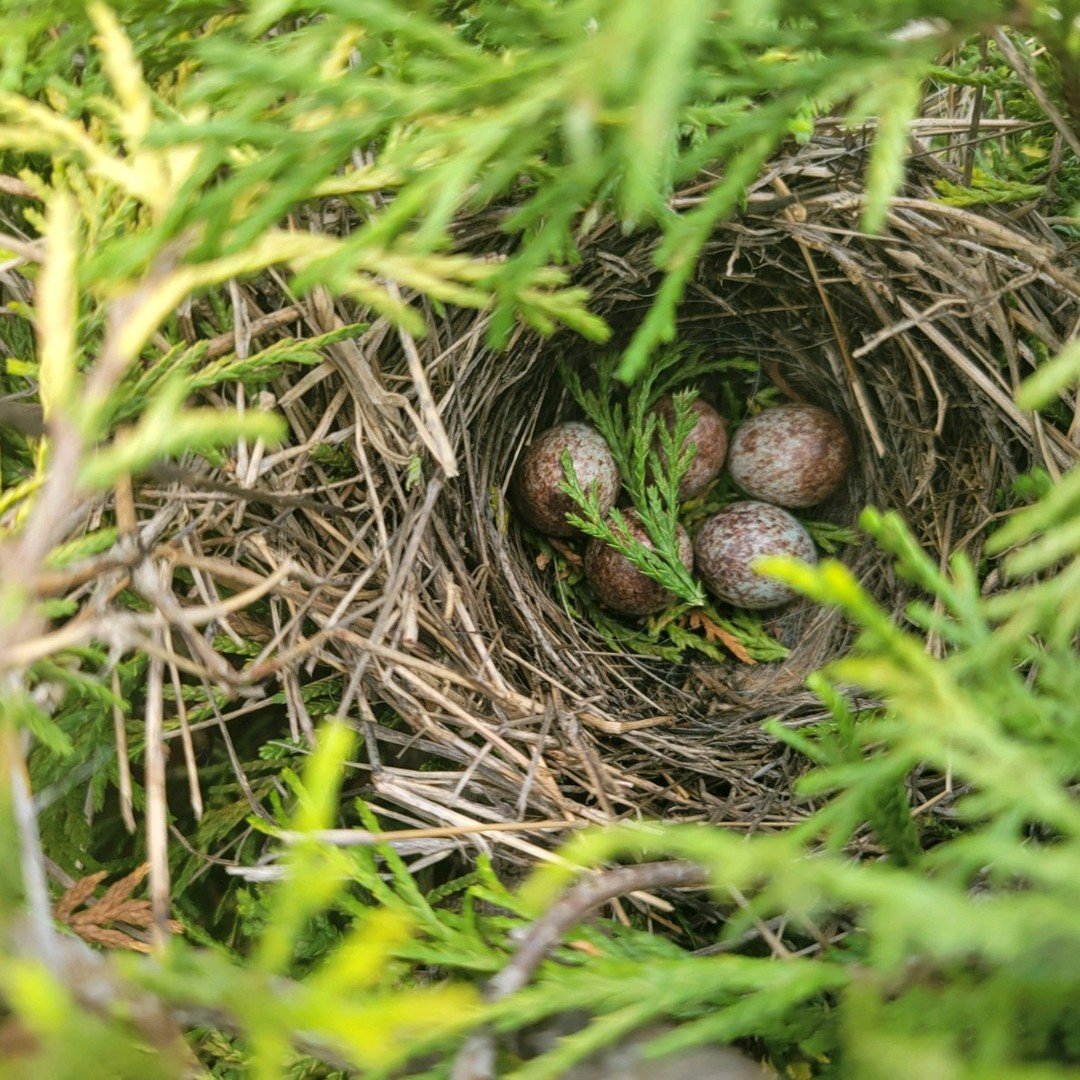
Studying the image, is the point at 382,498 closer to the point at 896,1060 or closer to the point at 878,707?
the point at 878,707

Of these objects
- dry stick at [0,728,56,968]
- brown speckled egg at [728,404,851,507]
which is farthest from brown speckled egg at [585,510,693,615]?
dry stick at [0,728,56,968]

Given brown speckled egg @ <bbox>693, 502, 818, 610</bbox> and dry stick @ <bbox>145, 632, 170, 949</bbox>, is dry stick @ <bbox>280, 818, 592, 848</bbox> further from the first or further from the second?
brown speckled egg @ <bbox>693, 502, 818, 610</bbox>

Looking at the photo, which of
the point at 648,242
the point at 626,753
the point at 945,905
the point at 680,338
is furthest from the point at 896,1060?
the point at 680,338

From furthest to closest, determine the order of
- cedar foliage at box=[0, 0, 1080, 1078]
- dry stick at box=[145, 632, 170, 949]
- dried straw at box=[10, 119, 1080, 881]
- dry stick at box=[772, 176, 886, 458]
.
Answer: dry stick at box=[772, 176, 886, 458]
dried straw at box=[10, 119, 1080, 881]
dry stick at box=[145, 632, 170, 949]
cedar foliage at box=[0, 0, 1080, 1078]

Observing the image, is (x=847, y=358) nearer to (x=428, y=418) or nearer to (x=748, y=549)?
(x=748, y=549)

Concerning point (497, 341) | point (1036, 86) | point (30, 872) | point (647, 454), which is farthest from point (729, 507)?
point (30, 872)
